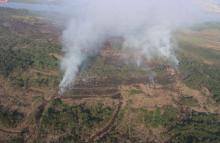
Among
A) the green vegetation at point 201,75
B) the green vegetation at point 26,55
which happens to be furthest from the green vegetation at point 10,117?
the green vegetation at point 201,75

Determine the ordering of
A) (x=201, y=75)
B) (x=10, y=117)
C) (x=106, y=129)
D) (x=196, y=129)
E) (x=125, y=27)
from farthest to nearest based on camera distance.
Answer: (x=125, y=27) → (x=201, y=75) → (x=196, y=129) → (x=10, y=117) → (x=106, y=129)

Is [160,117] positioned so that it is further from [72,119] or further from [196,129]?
[72,119]

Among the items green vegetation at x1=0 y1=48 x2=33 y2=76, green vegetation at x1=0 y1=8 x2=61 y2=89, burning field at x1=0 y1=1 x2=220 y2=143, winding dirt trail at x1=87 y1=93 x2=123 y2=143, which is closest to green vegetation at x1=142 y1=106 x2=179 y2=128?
burning field at x1=0 y1=1 x2=220 y2=143

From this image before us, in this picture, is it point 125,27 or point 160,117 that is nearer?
point 160,117

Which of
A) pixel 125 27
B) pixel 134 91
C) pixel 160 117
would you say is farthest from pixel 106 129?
pixel 125 27

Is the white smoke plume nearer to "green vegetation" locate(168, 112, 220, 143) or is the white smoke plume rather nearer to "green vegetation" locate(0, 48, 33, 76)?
"green vegetation" locate(0, 48, 33, 76)

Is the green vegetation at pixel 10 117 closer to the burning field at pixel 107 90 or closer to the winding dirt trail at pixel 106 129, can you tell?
the burning field at pixel 107 90

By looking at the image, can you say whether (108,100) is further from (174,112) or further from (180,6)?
(180,6)

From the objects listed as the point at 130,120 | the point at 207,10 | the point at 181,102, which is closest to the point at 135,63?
the point at 181,102
